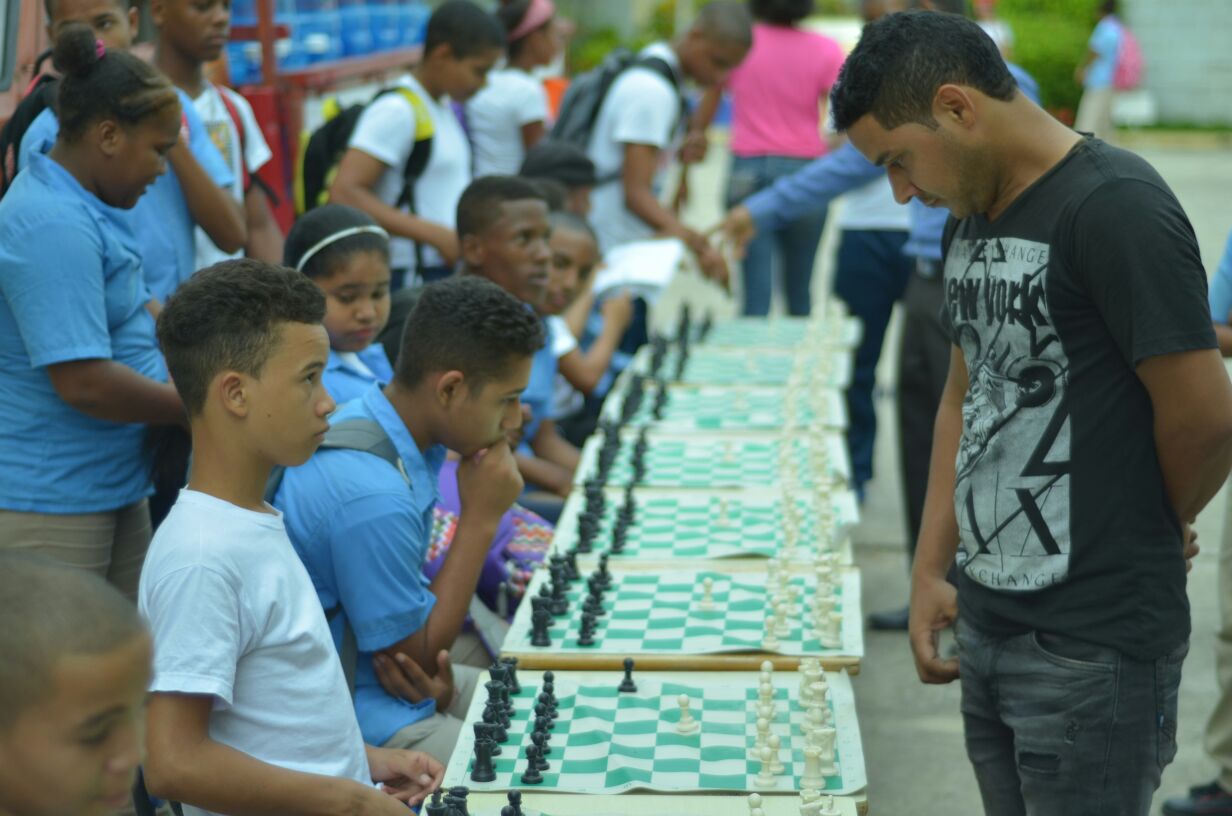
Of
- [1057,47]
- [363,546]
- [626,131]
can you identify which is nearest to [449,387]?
[363,546]

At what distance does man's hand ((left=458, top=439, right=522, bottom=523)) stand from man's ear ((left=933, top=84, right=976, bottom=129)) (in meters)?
1.24

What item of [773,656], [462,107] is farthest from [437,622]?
[462,107]

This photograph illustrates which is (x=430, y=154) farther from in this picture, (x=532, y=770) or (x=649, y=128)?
(x=532, y=770)

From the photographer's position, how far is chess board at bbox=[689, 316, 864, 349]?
630 cm

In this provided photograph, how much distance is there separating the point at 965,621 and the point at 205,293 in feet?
4.79

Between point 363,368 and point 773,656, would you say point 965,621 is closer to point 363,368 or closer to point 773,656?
point 773,656

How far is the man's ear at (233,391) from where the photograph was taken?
2359 millimetres

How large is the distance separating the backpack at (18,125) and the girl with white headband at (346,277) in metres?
0.71

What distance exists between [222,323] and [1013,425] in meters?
1.33

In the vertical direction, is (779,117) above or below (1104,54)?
above

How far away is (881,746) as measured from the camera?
4652mm

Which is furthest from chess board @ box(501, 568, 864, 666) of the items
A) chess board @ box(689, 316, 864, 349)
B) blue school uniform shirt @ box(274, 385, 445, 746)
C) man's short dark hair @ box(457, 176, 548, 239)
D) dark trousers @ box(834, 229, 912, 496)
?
dark trousers @ box(834, 229, 912, 496)

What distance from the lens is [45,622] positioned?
5.11 feet

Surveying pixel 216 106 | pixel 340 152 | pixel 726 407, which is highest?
pixel 216 106
